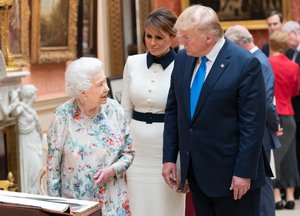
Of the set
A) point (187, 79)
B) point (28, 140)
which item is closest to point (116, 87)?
point (28, 140)

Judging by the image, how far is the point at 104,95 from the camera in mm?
4488

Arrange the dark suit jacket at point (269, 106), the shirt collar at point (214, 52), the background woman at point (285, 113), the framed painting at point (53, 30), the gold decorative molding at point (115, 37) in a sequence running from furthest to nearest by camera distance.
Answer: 1. the gold decorative molding at point (115, 37)
2. the framed painting at point (53, 30)
3. the background woman at point (285, 113)
4. the dark suit jacket at point (269, 106)
5. the shirt collar at point (214, 52)

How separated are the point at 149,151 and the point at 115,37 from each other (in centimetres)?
630

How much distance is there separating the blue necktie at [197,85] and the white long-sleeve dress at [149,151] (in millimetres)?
733

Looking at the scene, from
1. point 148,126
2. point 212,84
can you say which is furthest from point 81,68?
point 148,126

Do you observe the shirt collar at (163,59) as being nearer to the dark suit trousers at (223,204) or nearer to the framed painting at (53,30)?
the dark suit trousers at (223,204)

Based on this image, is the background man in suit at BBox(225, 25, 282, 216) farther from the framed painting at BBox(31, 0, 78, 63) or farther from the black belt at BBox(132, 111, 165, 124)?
the framed painting at BBox(31, 0, 78, 63)

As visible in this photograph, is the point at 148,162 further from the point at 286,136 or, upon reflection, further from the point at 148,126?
the point at 286,136

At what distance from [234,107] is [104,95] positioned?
794 mm

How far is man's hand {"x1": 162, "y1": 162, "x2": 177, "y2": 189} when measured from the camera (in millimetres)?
4973

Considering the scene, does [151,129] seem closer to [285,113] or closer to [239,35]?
[239,35]

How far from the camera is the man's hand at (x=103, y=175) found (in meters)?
4.38

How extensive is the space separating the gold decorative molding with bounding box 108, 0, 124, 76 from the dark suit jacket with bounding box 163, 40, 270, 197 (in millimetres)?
6821

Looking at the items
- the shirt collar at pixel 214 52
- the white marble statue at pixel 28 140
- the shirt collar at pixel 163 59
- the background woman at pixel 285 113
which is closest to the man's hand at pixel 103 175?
the shirt collar at pixel 214 52
